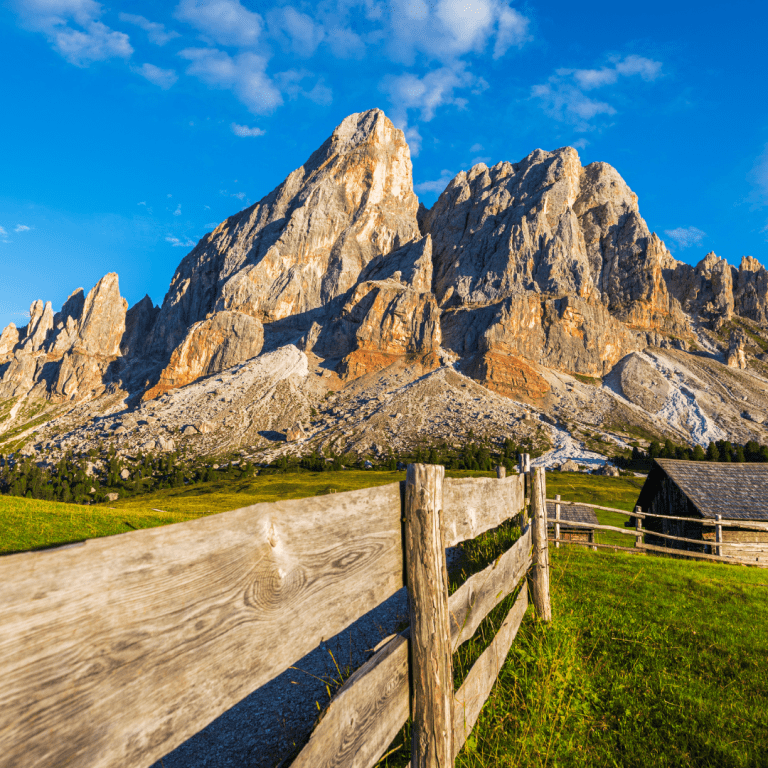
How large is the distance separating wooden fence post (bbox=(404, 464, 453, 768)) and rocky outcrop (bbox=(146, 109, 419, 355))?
14185 centimetres

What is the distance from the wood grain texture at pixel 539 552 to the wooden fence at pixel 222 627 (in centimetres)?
317

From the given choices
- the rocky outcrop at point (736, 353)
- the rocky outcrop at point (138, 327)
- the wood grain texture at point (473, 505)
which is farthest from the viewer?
the rocky outcrop at point (138, 327)

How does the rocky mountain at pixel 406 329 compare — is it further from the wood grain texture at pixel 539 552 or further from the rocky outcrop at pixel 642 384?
the wood grain texture at pixel 539 552

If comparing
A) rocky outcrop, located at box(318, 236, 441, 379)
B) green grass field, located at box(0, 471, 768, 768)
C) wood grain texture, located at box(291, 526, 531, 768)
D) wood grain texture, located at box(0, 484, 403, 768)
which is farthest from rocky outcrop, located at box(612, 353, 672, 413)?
wood grain texture, located at box(0, 484, 403, 768)

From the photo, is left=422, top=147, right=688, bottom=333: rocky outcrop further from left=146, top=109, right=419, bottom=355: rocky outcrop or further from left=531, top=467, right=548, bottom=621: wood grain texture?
left=531, top=467, right=548, bottom=621: wood grain texture

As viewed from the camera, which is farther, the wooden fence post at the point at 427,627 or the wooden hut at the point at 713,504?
the wooden hut at the point at 713,504

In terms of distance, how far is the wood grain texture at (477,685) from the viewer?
3.01 m

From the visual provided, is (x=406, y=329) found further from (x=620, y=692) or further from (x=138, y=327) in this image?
(x=620, y=692)

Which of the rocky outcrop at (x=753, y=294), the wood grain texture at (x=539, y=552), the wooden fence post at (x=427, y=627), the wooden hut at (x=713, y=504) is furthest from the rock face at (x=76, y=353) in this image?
the rocky outcrop at (x=753, y=294)

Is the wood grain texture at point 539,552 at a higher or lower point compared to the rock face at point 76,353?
lower

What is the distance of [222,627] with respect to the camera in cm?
156

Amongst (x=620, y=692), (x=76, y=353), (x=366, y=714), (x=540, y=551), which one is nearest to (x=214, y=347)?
(x=76, y=353)

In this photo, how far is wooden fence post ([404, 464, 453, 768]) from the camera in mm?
2594

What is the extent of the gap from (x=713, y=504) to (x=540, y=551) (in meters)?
17.9
